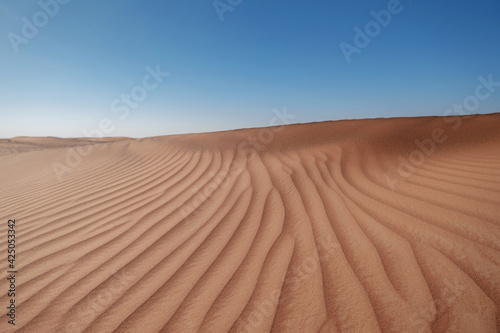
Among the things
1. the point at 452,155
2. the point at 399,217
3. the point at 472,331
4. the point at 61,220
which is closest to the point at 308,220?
the point at 399,217

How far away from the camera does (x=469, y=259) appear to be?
1237 mm

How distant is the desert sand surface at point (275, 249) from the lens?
1068 mm

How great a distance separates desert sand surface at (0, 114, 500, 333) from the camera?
1.07 meters

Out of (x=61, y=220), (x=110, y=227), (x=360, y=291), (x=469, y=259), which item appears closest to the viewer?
(x=360, y=291)

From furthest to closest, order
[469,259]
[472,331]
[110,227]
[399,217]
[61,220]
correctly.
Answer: [61,220] < [110,227] < [399,217] < [469,259] < [472,331]

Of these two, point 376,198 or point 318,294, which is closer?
point 318,294

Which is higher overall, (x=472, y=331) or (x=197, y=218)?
(x=197, y=218)

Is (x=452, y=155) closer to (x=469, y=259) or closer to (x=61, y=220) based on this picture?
(x=469, y=259)

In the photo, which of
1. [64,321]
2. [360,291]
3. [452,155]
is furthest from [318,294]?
[452,155]

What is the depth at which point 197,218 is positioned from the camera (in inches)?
82.0

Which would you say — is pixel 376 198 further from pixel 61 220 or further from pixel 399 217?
pixel 61 220

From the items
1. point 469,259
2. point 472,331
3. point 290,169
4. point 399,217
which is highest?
point 290,169

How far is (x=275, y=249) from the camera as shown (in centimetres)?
152

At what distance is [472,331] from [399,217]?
922 millimetres
